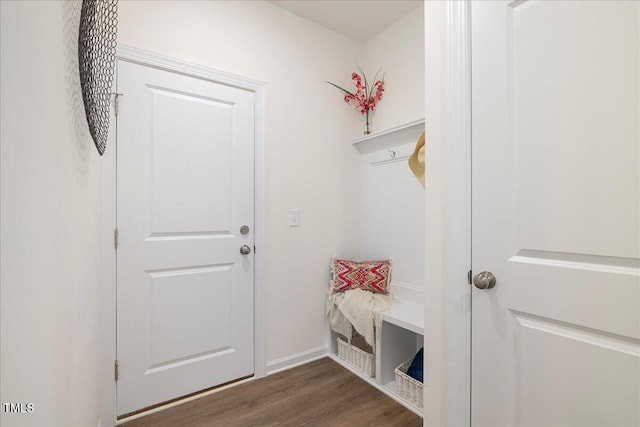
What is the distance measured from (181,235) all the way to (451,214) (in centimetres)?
156

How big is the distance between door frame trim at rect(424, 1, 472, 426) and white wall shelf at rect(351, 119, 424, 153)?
80 cm

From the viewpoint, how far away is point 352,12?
2.33m

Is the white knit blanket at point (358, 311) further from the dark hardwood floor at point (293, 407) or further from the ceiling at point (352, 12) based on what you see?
the ceiling at point (352, 12)

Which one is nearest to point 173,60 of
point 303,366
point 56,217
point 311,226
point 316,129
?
point 316,129

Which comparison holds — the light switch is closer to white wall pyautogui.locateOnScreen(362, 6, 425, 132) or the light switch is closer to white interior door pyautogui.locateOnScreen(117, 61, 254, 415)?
white interior door pyautogui.locateOnScreen(117, 61, 254, 415)

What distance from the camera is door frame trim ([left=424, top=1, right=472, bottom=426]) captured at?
1.20 m

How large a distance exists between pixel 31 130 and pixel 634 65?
54.1 inches

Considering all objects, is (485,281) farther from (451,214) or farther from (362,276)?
(362,276)

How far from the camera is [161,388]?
71.9 inches

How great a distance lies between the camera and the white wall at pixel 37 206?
0.36 metres

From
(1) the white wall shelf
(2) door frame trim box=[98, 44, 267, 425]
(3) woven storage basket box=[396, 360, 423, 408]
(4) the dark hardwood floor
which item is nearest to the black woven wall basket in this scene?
(2) door frame trim box=[98, 44, 267, 425]

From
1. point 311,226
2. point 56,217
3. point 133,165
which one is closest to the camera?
point 56,217

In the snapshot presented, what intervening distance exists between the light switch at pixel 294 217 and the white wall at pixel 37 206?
5.28 ft

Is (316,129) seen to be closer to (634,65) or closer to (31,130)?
(634,65)
